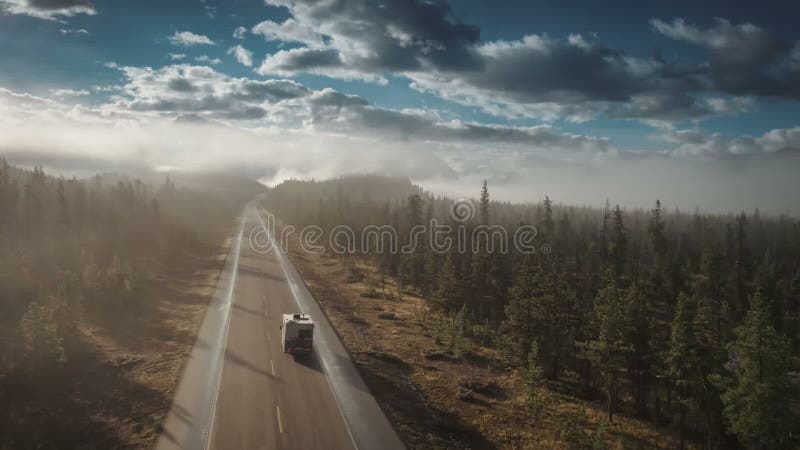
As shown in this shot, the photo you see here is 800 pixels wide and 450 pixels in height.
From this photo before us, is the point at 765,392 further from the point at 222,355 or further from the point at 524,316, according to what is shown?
the point at 222,355

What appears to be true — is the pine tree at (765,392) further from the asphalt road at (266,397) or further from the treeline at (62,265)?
the treeline at (62,265)

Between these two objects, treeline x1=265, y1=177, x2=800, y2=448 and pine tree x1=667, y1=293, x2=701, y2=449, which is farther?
pine tree x1=667, y1=293, x2=701, y2=449

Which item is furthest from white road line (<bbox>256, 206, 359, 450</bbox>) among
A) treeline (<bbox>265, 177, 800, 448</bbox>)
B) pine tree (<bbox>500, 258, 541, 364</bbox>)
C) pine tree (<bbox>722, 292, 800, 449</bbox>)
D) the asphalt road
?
pine tree (<bbox>722, 292, 800, 449</bbox>)

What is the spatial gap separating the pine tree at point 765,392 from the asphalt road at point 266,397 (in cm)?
2236

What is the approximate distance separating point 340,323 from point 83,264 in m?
58.0

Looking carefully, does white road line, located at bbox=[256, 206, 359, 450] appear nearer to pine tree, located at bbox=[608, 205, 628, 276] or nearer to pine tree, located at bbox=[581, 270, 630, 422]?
pine tree, located at bbox=[581, 270, 630, 422]

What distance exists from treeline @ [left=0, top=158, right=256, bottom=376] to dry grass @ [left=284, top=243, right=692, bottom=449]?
26.0 m

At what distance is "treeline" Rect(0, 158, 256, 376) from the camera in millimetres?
38656

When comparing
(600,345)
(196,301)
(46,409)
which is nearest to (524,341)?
(600,345)

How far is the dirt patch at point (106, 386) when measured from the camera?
25.5 meters

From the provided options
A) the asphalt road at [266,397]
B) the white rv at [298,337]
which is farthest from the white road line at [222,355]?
the white rv at [298,337]

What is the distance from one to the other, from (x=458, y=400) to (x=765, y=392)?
19.4m

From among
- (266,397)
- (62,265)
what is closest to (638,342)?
(266,397)

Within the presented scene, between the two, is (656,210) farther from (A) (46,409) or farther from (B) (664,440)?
(A) (46,409)
